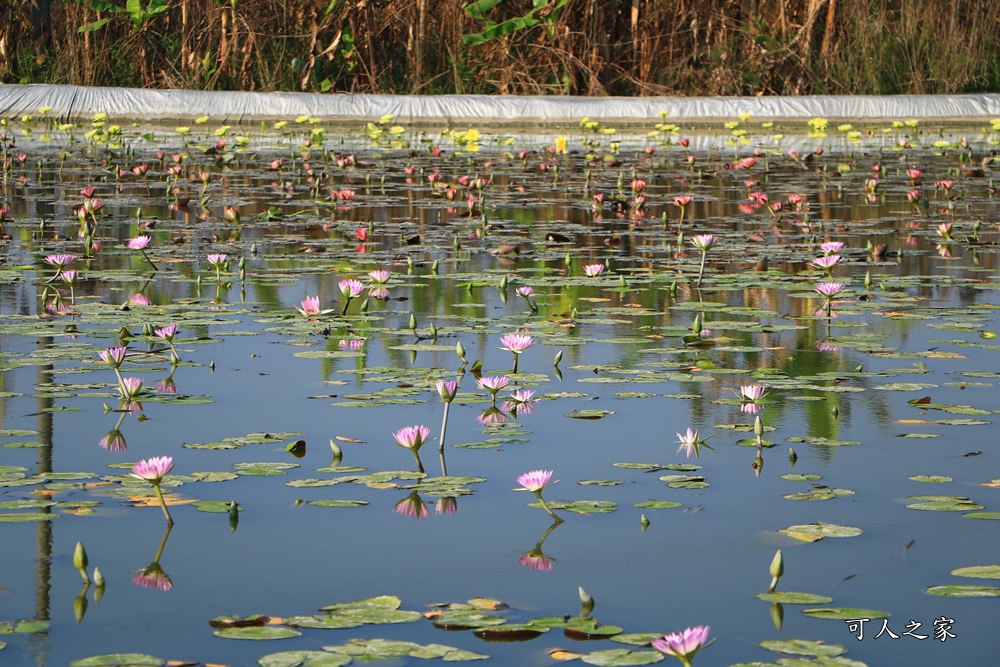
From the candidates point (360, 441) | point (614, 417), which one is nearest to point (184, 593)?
Answer: point (360, 441)

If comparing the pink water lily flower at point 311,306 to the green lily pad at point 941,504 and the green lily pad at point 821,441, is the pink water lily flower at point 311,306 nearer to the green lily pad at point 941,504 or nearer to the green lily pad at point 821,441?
the green lily pad at point 821,441

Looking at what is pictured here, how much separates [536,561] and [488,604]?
192mm

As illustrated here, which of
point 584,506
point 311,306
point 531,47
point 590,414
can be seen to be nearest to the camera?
point 584,506

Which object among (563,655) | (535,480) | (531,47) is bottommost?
(563,655)

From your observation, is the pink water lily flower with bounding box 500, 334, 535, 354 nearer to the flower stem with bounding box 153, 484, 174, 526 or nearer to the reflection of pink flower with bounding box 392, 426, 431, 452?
the reflection of pink flower with bounding box 392, 426, 431, 452

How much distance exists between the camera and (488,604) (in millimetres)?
1872

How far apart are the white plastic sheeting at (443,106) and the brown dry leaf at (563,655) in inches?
429

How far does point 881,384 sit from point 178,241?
3.17 meters

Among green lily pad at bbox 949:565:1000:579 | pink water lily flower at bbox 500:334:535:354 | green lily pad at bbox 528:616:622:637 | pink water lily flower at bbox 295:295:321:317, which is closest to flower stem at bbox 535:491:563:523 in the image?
green lily pad at bbox 528:616:622:637

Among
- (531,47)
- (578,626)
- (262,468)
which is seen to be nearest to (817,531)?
(578,626)

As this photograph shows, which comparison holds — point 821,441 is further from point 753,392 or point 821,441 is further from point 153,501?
point 153,501

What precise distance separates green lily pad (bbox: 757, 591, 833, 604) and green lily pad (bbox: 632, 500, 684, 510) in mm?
405

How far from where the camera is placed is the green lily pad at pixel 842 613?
6.06 feet

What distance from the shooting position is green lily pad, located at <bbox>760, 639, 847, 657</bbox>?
67.6 inches
